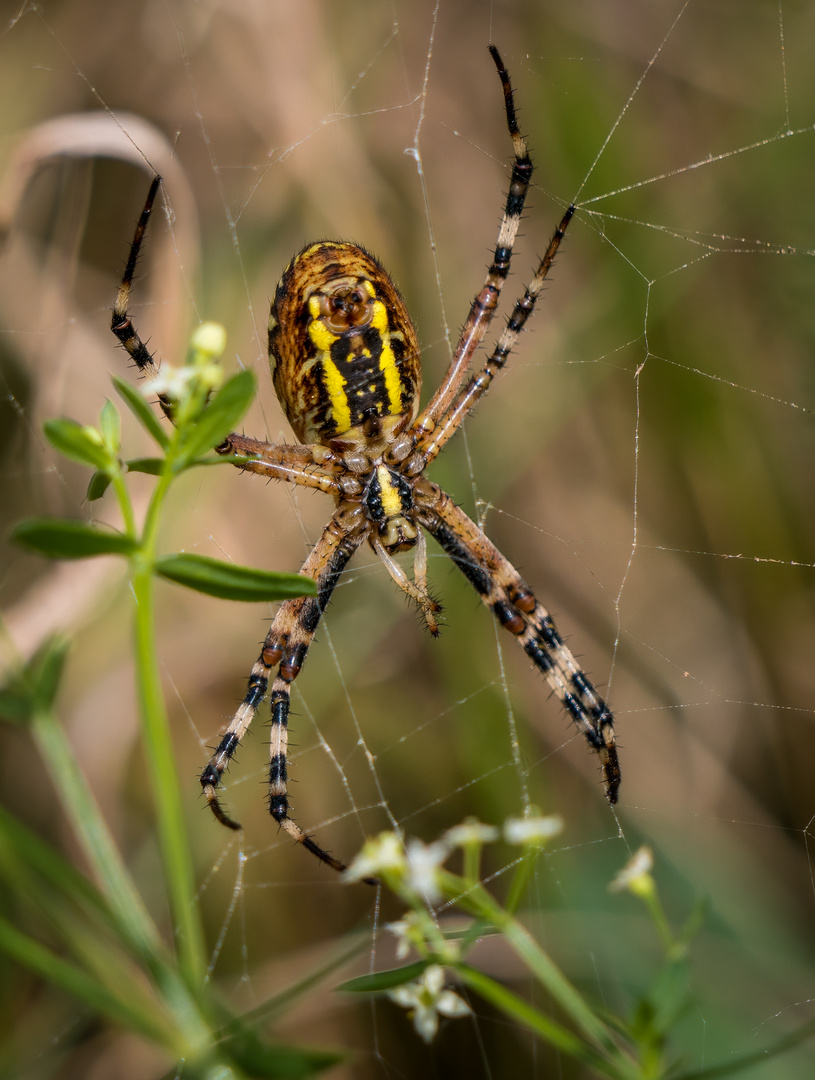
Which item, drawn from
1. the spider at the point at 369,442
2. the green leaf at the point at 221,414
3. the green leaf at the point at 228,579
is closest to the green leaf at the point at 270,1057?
the green leaf at the point at 228,579

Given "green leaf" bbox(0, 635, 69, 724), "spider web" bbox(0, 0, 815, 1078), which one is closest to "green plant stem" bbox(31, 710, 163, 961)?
"green leaf" bbox(0, 635, 69, 724)

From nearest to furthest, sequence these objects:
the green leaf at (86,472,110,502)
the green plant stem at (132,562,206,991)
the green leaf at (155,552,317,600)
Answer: the green plant stem at (132,562,206,991) < the green leaf at (155,552,317,600) < the green leaf at (86,472,110,502)

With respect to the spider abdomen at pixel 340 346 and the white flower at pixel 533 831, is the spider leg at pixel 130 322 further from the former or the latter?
the white flower at pixel 533 831

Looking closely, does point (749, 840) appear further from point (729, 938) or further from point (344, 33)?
point (344, 33)

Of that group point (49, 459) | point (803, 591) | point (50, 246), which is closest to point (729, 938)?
point (803, 591)

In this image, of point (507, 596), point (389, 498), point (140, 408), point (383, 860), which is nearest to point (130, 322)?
point (389, 498)

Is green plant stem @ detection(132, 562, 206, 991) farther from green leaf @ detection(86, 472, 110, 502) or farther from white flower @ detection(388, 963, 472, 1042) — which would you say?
white flower @ detection(388, 963, 472, 1042)
